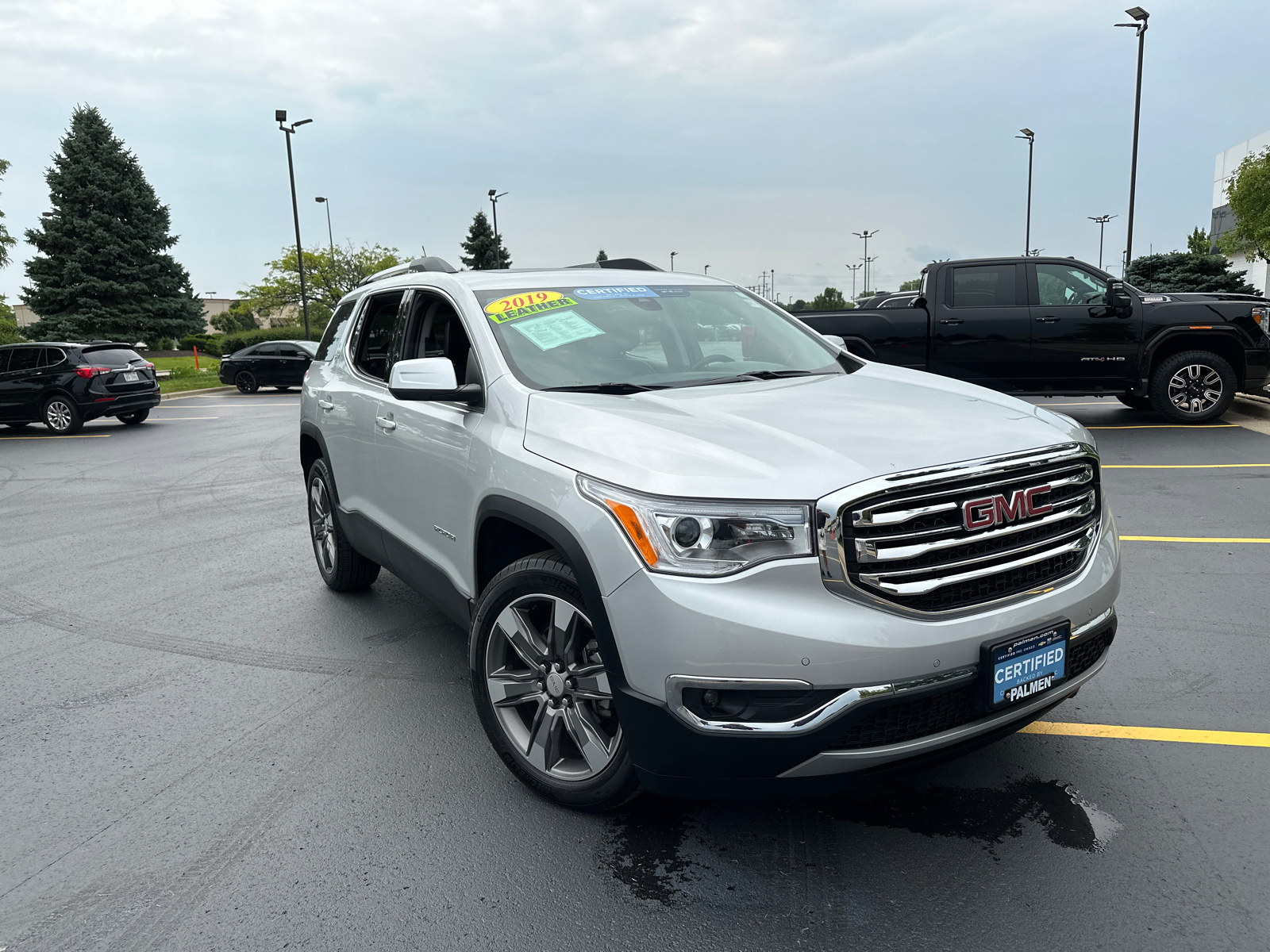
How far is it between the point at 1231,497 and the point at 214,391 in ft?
87.4

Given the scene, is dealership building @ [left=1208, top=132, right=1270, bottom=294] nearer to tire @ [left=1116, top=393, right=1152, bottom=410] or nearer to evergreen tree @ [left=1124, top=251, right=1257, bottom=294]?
evergreen tree @ [left=1124, top=251, right=1257, bottom=294]

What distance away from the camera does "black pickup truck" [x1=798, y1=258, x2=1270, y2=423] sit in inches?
460

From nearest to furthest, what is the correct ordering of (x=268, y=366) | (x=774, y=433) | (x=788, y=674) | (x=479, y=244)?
(x=788, y=674) < (x=774, y=433) < (x=268, y=366) < (x=479, y=244)

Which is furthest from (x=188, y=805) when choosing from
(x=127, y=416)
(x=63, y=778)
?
(x=127, y=416)

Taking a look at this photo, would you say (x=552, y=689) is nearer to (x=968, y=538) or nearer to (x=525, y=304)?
(x=968, y=538)

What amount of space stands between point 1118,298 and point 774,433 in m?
10.6

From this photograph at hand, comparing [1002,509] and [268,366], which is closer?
[1002,509]

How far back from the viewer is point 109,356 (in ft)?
57.7

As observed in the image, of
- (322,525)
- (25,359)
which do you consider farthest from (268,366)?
(322,525)

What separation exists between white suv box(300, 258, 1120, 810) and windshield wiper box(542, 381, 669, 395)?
2 cm

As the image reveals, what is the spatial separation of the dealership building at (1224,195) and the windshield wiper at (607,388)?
7390cm

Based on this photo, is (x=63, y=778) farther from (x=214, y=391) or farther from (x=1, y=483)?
(x=214, y=391)

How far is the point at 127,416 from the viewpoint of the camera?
1877 cm

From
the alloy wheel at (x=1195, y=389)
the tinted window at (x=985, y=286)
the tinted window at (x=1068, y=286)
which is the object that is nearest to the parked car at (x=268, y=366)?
the tinted window at (x=985, y=286)
